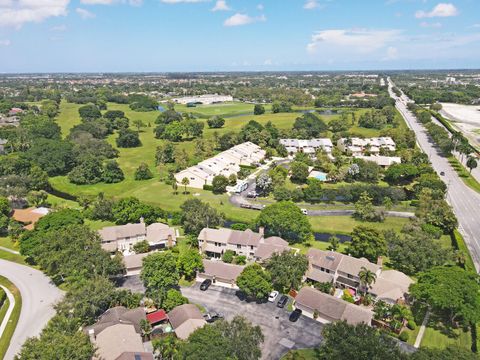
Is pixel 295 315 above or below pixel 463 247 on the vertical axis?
below

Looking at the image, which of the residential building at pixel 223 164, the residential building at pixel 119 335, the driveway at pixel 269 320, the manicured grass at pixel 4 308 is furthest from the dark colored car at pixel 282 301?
the residential building at pixel 223 164

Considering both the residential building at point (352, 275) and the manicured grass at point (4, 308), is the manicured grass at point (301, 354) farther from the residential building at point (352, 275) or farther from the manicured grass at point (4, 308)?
the manicured grass at point (4, 308)

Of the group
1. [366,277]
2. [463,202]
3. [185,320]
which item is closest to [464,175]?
[463,202]

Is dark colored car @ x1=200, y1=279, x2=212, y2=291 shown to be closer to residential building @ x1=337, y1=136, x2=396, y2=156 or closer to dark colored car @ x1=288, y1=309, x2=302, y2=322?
dark colored car @ x1=288, y1=309, x2=302, y2=322

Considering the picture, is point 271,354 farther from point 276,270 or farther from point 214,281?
point 214,281

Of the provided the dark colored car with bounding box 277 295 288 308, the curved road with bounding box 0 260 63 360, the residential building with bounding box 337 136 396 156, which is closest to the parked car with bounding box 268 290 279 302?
the dark colored car with bounding box 277 295 288 308

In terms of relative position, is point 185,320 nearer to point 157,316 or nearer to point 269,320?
point 157,316
